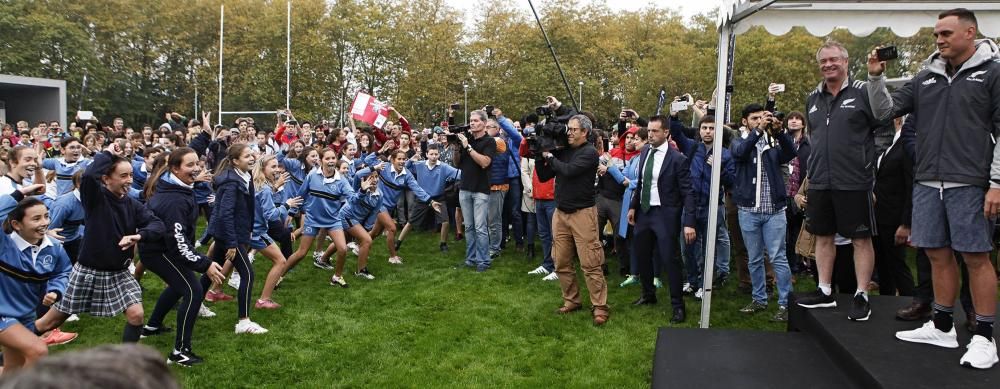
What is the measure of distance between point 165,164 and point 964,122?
5666 mm

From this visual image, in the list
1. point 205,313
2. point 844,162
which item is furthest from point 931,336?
point 205,313

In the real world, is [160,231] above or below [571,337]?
above

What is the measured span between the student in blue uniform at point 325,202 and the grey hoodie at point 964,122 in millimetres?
5893

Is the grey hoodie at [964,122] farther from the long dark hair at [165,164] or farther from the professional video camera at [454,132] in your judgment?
the professional video camera at [454,132]

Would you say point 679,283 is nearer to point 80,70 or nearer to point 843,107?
point 843,107

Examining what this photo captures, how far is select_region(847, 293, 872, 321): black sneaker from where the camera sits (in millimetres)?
4238

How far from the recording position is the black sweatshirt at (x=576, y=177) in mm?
6168

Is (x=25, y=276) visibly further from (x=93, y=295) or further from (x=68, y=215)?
(x=68, y=215)

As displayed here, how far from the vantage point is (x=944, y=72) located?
3.56m

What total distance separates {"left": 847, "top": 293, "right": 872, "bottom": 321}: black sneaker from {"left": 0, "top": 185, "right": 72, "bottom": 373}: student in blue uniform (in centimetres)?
503

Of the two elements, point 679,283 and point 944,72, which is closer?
point 944,72

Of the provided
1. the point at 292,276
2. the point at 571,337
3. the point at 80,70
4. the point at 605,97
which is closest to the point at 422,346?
the point at 571,337

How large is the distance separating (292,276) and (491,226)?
9.21 ft

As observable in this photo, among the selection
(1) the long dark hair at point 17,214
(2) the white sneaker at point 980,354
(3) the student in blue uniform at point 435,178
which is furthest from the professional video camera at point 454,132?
(2) the white sneaker at point 980,354
